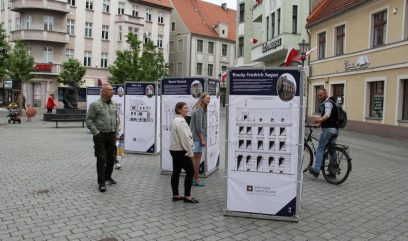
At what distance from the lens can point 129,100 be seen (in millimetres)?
12336

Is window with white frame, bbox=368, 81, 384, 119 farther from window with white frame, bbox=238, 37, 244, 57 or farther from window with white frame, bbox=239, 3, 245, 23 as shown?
window with white frame, bbox=239, 3, 245, 23

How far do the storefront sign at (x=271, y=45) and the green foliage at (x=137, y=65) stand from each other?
8.59 meters

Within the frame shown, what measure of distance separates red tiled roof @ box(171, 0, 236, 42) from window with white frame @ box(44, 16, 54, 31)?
2162 cm

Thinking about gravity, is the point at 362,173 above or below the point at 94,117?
below

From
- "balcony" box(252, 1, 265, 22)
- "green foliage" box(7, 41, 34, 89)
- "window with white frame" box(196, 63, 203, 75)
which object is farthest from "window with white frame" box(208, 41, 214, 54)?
"green foliage" box(7, 41, 34, 89)

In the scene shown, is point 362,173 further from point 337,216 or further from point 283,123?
point 283,123

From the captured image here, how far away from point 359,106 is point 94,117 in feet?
56.5

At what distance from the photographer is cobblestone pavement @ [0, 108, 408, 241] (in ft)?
17.3

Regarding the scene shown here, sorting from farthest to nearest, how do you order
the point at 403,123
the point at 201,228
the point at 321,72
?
the point at 321,72
the point at 403,123
the point at 201,228

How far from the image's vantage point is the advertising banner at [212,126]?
892 cm

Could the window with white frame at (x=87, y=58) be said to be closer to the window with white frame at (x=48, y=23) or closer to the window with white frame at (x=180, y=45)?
the window with white frame at (x=48, y=23)

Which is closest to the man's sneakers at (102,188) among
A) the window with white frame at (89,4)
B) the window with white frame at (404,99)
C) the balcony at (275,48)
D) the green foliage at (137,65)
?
the window with white frame at (404,99)

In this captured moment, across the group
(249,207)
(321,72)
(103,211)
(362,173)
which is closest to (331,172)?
(362,173)

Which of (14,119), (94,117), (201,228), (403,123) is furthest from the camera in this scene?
(14,119)
